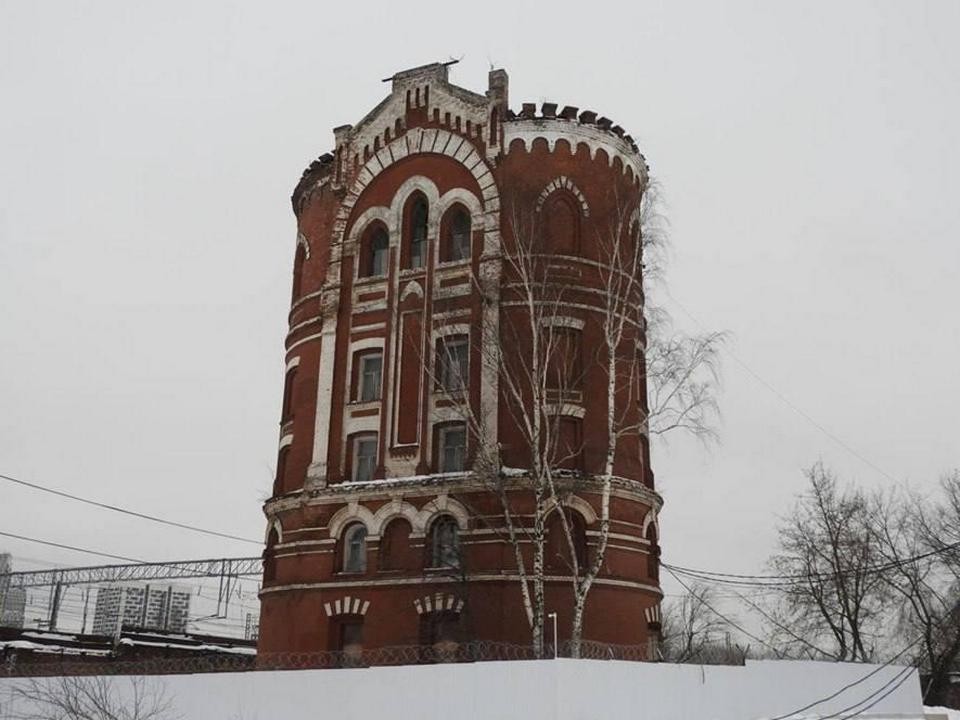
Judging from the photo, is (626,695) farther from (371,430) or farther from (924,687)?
(924,687)

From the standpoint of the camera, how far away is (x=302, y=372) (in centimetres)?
3341

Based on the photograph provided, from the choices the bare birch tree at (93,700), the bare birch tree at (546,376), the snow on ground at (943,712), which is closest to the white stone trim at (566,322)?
the bare birch tree at (546,376)

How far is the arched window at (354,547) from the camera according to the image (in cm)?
2991

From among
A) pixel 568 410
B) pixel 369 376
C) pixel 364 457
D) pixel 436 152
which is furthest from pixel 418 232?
pixel 568 410

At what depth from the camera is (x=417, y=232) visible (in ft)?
108

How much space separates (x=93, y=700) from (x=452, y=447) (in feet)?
39.1

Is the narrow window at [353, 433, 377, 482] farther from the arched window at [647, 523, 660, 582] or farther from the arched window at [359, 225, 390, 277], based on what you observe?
the arched window at [647, 523, 660, 582]

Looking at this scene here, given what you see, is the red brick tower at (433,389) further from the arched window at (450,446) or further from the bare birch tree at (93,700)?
the bare birch tree at (93,700)

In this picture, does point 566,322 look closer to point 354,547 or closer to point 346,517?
point 346,517

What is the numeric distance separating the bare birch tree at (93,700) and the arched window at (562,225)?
647 inches

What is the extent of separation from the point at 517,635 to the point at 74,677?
10847 mm

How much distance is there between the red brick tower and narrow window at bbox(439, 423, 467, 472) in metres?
0.06

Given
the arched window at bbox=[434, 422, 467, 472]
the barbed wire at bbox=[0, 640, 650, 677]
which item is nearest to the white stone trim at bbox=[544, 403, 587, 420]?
the arched window at bbox=[434, 422, 467, 472]

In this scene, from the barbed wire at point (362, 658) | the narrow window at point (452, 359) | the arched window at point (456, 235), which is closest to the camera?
the barbed wire at point (362, 658)
